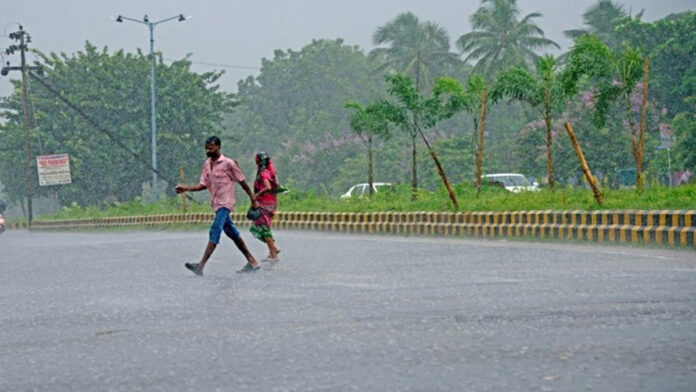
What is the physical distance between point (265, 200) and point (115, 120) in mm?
46618

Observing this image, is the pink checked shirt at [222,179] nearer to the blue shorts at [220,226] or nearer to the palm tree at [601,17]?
the blue shorts at [220,226]

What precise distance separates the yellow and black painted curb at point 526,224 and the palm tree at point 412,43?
3875 centimetres

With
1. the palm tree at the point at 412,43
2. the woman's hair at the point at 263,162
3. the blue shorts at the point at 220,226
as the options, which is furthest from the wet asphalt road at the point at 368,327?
the palm tree at the point at 412,43

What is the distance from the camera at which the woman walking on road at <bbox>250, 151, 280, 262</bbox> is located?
15374mm

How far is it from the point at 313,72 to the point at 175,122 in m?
20.5

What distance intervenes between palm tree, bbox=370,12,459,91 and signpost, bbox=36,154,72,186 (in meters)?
18.9

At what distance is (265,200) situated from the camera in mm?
15688

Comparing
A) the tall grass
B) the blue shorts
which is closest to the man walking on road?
the blue shorts

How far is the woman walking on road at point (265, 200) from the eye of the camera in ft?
50.4

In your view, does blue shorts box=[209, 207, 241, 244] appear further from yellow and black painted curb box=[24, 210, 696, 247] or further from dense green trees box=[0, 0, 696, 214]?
dense green trees box=[0, 0, 696, 214]

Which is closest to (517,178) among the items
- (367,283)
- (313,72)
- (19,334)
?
(367,283)

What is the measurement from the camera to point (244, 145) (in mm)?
80125

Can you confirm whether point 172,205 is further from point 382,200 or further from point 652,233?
point 652,233

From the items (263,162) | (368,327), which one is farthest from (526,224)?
(368,327)
